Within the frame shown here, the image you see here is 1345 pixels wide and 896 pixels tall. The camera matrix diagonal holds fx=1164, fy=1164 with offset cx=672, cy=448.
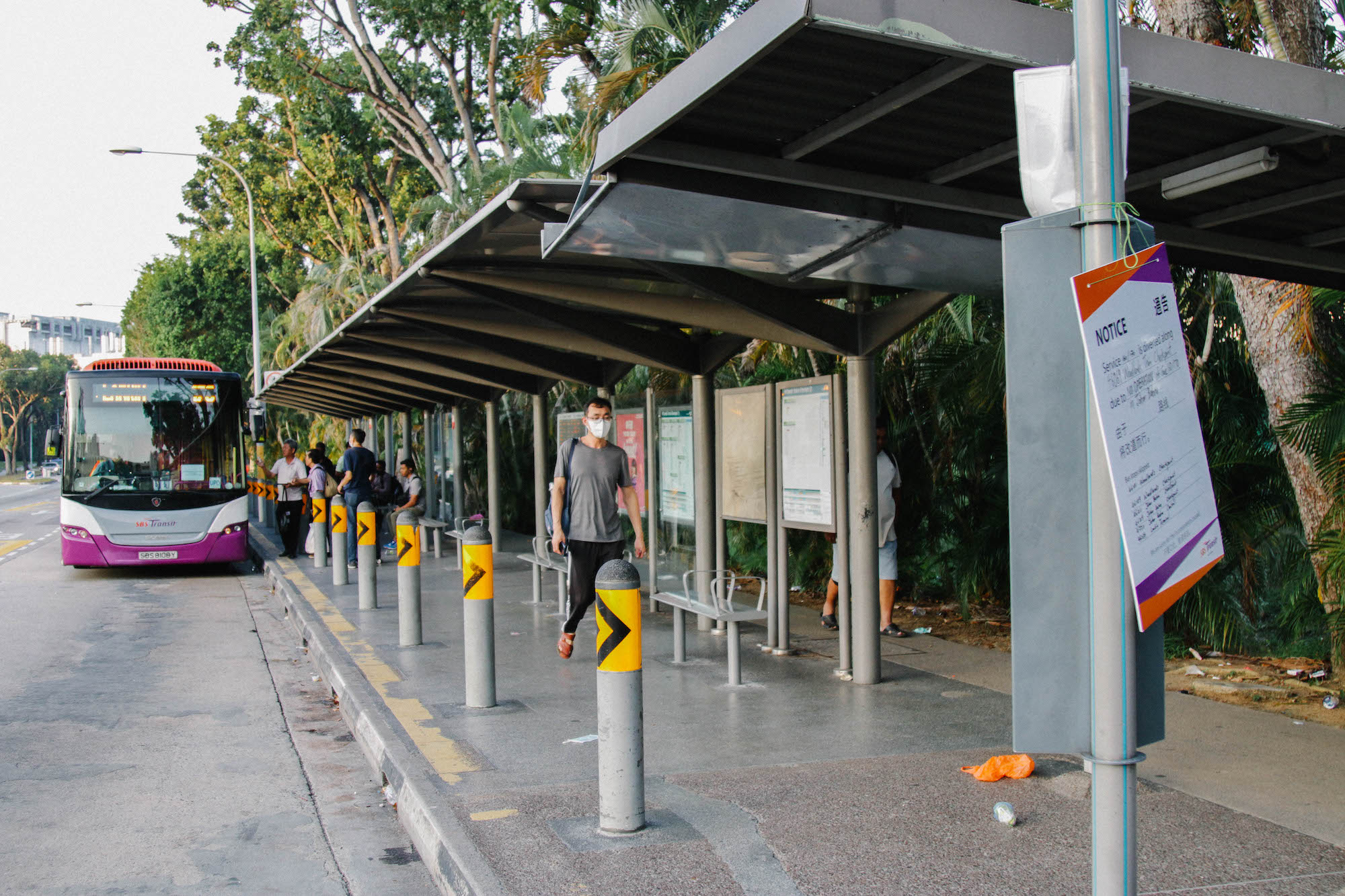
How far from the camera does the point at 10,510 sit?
122ft

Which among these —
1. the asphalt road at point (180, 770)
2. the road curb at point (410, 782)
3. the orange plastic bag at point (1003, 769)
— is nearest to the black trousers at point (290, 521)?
the asphalt road at point (180, 770)

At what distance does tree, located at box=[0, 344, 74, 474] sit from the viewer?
87750 millimetres

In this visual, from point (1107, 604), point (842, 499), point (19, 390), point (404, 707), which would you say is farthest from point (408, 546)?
point (19, 390)

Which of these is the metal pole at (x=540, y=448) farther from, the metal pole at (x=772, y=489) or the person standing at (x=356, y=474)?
the metal pole at (x=772, y=489)

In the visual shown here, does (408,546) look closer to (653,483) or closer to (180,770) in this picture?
(653,483)

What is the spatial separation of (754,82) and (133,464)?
14275 mm

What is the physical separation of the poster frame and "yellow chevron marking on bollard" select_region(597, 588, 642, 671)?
332 centimetres

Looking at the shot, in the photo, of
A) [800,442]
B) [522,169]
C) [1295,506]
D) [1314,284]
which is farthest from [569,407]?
[1314,284]

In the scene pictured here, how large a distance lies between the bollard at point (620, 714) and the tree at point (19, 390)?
9100 cm

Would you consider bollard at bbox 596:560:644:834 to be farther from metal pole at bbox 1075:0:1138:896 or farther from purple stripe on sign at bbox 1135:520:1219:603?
purple stripe on sign at bbox 1135:520:1219:603

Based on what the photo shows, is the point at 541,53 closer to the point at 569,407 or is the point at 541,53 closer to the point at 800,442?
the point at 569,407

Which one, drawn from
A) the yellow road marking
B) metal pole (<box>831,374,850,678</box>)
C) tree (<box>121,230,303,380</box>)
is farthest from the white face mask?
tree (<box>121,230,303,380</box>)

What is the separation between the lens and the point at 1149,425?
2.47 m

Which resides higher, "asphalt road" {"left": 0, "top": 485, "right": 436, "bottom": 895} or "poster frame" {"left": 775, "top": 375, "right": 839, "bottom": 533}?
"poster frame" {"left": 775, "top": 375, "right": 839, "bottom": 533}
